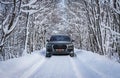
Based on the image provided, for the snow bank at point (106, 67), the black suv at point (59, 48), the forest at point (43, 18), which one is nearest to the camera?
the snow bank at point (106, 67)

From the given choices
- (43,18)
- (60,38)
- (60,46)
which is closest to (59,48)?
(60,46)

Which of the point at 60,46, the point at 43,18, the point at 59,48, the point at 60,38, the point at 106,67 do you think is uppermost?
the point at 43,18

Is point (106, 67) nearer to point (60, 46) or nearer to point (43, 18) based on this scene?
point (60, 46)

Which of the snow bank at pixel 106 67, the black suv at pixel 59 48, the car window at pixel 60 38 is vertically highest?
the car window at pixel 60 38

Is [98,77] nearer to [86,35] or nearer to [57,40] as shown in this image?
[57,40]

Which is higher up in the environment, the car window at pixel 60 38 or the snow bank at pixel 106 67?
the car window at pixel 60 38

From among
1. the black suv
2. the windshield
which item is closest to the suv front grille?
the black suv

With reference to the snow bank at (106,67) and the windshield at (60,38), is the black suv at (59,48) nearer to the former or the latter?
the windshield at (60,38)

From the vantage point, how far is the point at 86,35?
125 ft

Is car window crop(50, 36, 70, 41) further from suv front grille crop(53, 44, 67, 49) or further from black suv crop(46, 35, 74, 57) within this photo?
suv front grille crop(53, 44, 67, 49)

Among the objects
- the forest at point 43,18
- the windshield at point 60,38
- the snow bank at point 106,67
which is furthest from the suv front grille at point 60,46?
the snow bank at point 106,67

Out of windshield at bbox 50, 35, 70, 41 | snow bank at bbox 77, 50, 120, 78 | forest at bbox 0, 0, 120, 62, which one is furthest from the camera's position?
windshield at bbox 50, 35, 70, 41

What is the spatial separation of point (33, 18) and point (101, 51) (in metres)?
10.7

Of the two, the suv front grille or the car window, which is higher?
the car window
